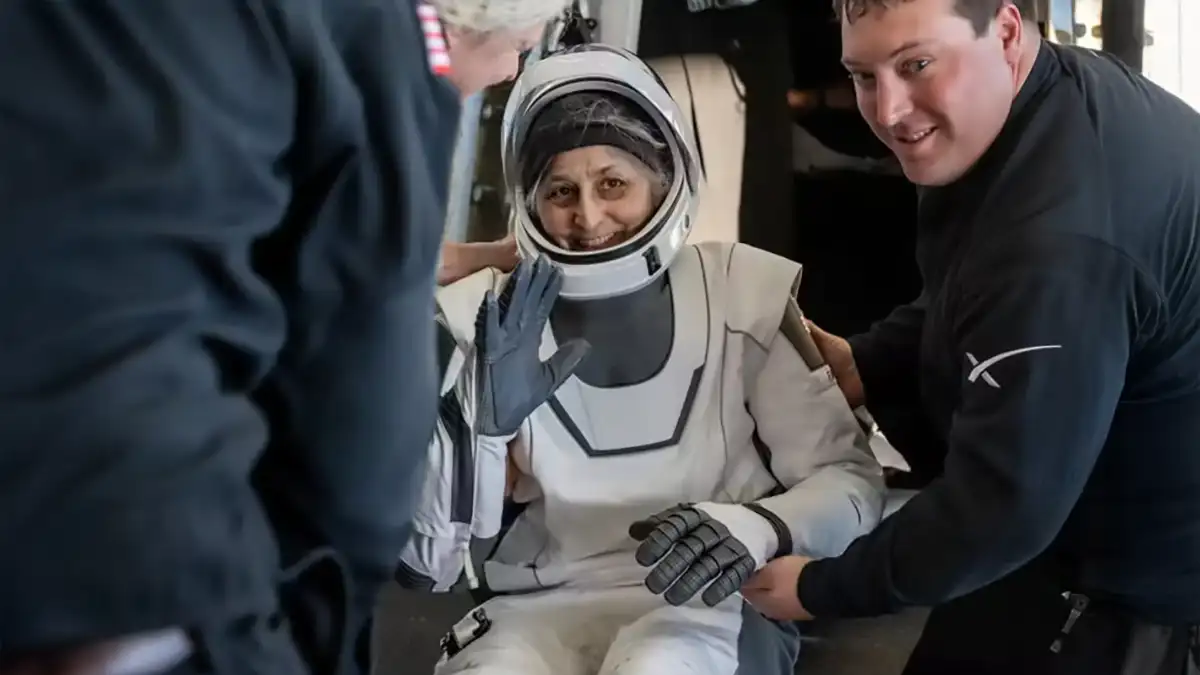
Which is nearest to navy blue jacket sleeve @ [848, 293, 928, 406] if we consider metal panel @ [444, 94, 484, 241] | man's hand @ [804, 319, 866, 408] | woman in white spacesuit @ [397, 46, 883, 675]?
man's hand @ [804, 319, 866, 408]

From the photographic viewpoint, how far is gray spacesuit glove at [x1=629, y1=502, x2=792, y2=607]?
4.85 ft

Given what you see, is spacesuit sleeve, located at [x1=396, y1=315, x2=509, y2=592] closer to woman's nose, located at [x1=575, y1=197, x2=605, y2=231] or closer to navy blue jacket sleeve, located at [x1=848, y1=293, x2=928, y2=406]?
woman's nose, located at [x1=575, y1=197, x2=605, y2=231]

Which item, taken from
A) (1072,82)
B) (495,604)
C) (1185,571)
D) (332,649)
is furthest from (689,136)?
(332,649)

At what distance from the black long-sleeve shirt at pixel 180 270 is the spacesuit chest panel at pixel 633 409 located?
2.97 ft

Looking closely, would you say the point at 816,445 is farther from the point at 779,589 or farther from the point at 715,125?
the point at 715,125

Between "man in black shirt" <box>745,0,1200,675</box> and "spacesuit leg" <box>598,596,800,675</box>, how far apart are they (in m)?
0.06

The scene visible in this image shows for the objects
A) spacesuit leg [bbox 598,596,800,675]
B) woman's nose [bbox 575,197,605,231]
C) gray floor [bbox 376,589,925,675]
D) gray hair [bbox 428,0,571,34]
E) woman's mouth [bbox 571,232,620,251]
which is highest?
Answer: gray hair [bbox 428,0,571,34]

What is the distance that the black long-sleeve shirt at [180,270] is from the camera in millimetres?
607

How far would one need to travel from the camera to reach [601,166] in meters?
1.64

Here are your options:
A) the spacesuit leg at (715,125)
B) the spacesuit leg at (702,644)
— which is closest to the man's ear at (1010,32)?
the spacesuit leg at (702,644)

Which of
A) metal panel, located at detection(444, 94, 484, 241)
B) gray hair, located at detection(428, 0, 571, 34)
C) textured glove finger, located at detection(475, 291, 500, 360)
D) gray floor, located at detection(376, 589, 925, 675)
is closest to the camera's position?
gray hair, located at detection(428, 0, 571, 34)

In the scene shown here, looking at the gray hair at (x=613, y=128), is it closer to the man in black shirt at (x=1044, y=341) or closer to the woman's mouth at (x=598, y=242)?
the woman's mouth at (x=598, y=242)

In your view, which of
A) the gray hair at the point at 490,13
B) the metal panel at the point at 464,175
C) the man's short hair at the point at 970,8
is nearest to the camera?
the gray hair at the point at 490,13

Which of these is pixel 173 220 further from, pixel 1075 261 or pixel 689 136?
pixel 689 136
